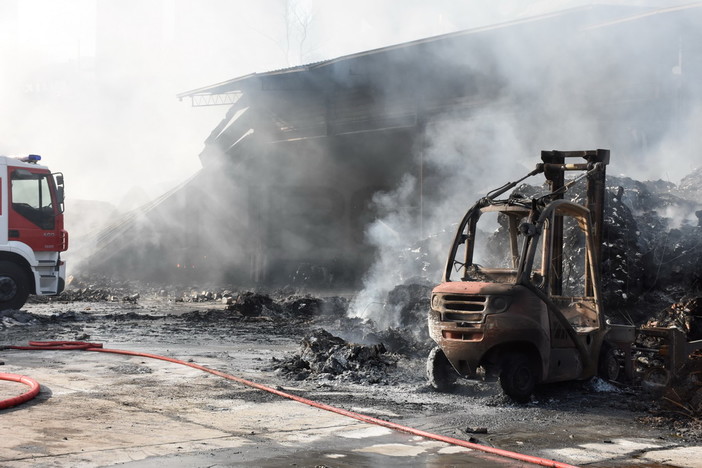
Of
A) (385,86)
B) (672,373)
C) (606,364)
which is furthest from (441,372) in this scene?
(385,86)

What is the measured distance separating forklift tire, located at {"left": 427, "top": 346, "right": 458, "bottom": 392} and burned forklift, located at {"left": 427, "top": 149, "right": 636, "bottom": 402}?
11mm

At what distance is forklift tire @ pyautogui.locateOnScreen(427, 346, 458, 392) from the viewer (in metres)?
9.05

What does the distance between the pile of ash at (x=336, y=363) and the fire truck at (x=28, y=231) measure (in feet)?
25.1

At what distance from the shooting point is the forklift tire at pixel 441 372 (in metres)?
9.05

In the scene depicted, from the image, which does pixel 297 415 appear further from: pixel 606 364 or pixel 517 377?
pixel 606 364

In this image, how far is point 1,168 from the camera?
1588 centimetres

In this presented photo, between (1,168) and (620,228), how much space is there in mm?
11884

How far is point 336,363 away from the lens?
10.1 m

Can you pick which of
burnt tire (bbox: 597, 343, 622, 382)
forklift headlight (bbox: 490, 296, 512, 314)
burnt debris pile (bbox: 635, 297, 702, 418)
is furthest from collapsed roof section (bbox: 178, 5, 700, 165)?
forklift headlight (bbox: 490, 296, 512, 314)

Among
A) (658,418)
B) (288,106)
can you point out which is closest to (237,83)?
(288,106)

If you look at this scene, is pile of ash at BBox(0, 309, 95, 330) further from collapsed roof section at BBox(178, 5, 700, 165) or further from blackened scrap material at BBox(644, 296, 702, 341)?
blackened scrap material at BBox(644, 296, 702, 341)

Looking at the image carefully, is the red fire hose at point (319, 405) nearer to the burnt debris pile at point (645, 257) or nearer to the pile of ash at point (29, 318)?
the pile of ash at point (29, 318)

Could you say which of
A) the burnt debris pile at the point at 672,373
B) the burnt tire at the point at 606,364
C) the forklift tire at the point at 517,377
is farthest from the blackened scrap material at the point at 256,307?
the forklift tire at the point at 517,377

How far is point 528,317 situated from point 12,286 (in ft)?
38.8
